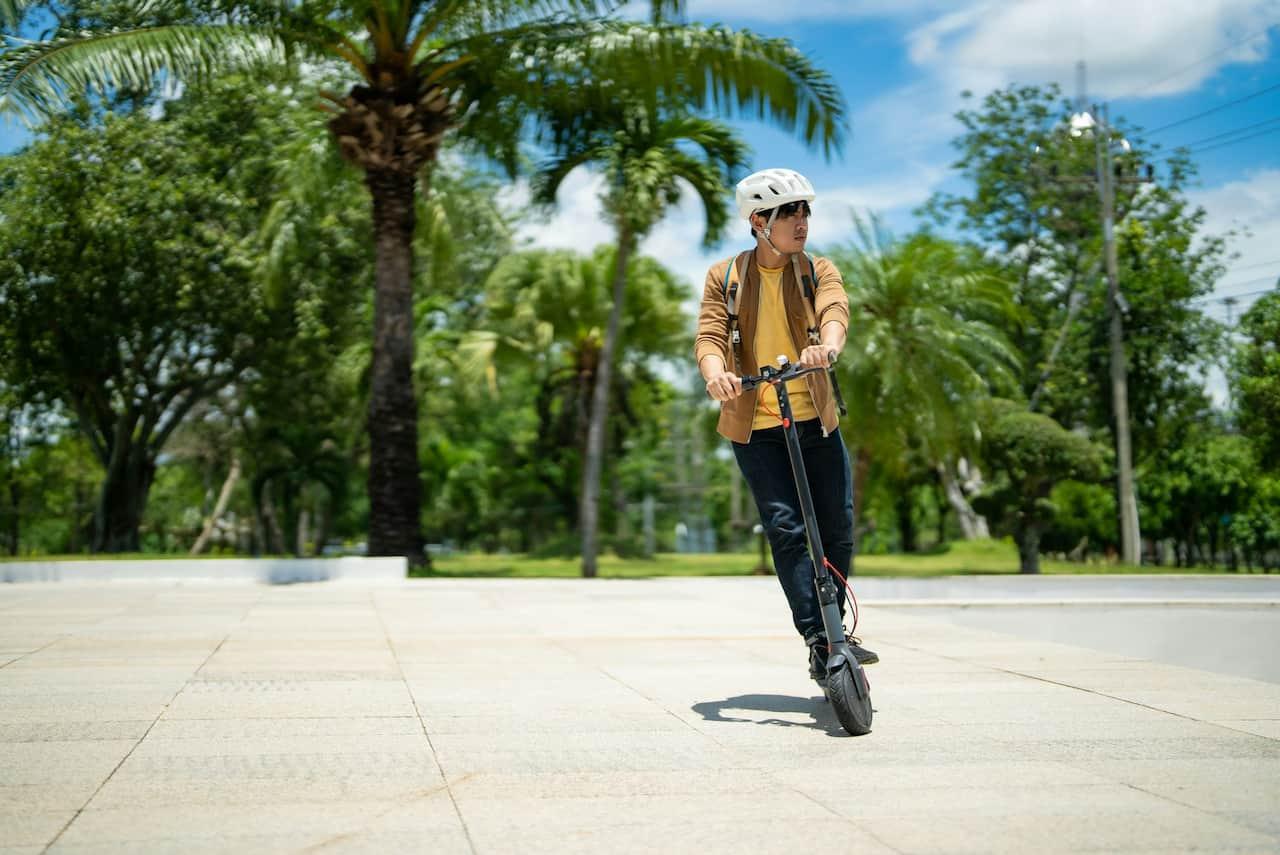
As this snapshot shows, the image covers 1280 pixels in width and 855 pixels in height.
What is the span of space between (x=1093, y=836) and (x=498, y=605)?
8420 mm

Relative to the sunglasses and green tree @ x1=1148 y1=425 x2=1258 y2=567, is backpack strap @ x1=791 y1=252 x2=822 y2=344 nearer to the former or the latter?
the sunglasses

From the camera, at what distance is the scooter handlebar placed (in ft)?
15.1

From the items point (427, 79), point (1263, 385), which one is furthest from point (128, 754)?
point (1263, 385)

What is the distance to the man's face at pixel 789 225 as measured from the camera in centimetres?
498

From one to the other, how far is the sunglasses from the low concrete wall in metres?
11.2

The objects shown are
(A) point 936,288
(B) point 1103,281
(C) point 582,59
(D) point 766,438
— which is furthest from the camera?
(B) point 1103,281

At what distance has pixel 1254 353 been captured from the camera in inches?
1088

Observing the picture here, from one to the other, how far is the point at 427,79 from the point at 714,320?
13.3 m

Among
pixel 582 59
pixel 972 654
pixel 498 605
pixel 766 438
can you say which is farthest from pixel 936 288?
pixel 766 438

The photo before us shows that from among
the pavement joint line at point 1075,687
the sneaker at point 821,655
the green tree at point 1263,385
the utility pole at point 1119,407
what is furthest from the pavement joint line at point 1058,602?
the utility pole at point 1119,407

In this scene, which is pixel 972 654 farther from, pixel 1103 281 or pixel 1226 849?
pixel 1103 281

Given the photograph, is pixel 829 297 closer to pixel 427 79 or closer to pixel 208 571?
pixel 208 571

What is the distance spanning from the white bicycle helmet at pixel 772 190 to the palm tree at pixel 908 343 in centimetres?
1696

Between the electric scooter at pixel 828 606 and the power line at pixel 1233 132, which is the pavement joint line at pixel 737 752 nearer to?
the electric scooter at pixel 828 606
